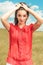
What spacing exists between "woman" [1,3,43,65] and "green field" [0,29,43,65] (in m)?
Result: 1.93

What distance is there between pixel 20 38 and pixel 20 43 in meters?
0.06

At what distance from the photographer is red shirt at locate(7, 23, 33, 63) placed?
3.13 m

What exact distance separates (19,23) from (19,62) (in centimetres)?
44

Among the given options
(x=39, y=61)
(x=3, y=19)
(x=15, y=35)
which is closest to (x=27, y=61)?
(x=15, y=35)

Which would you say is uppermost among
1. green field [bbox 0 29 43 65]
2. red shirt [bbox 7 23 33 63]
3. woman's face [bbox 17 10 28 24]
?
woman's face [bbox 17 10 28 24]

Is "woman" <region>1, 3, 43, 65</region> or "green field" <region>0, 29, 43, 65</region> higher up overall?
"woman" <region>1, 3, 43, 65</region>

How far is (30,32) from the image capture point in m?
3.18

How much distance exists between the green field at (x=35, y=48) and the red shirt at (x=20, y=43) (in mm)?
1931

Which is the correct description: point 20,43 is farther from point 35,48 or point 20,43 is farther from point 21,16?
point 35,48

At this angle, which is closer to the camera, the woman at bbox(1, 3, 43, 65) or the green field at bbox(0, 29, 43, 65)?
the woman at bbox(1, 3, 43, 65)

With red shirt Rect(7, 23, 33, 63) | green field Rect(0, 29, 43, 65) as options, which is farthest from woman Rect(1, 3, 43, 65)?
green field Rect(0, 29, 43, 65)

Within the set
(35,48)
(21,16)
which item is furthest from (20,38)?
(35,48)

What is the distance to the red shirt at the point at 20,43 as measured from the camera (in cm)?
313

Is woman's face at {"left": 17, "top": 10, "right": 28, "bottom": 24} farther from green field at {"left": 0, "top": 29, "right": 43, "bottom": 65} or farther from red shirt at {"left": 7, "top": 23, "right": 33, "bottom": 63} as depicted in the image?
green field at {"left": 0, "top": 29, "right": 43, "bottom": 65}
